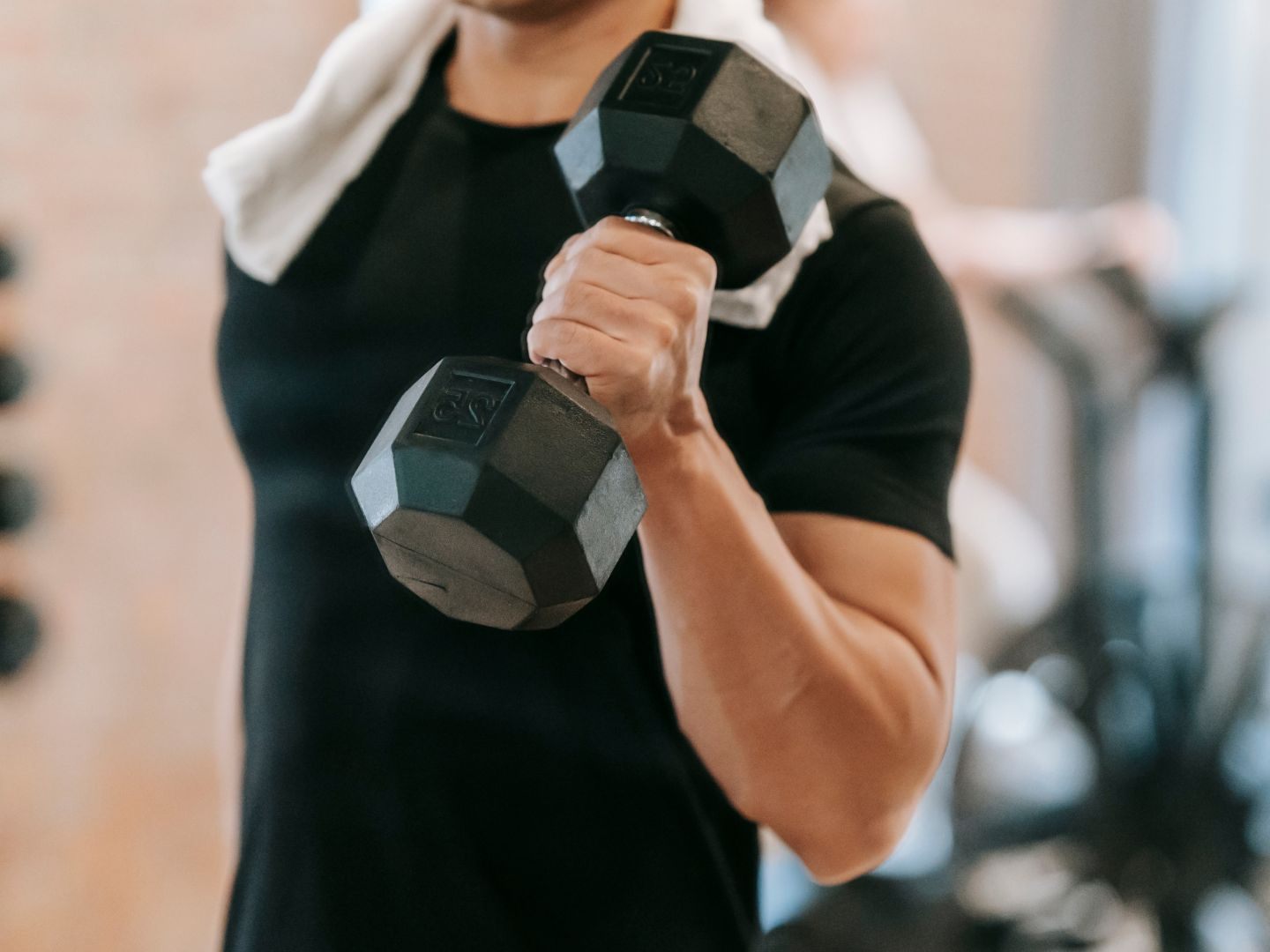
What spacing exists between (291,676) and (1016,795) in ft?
5.19

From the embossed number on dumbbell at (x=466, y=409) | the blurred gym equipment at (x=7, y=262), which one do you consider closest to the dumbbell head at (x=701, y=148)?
the embossed number on dumbbell at (x=466, y=409)

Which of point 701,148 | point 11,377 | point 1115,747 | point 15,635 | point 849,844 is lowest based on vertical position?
point 1115,747

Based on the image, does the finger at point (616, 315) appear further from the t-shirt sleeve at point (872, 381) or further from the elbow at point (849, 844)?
the elbow at point (849, 844)

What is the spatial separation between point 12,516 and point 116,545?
0.27 feet

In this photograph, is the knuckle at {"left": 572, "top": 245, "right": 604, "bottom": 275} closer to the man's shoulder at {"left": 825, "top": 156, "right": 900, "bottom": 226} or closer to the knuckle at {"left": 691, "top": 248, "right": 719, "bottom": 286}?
the knuckle at {"left": 691, "top": 248, "right": 719, "bottom": 286}

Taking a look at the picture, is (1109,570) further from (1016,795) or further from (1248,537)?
(1248,537)

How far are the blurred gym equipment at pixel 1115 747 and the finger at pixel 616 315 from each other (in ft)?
4.67

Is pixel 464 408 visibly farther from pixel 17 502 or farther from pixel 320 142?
pixel 17 502

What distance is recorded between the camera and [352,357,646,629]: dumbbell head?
335 mm

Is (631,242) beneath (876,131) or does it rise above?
above

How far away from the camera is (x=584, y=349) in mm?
371

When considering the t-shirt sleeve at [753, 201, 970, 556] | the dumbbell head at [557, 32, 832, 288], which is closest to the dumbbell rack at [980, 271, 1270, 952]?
the t-shirt sleeve at [753, 201, 970, 556]

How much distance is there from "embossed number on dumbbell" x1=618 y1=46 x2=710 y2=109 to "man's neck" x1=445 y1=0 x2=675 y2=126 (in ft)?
0.40

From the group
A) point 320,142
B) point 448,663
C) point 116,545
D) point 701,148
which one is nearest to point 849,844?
point 448,663
